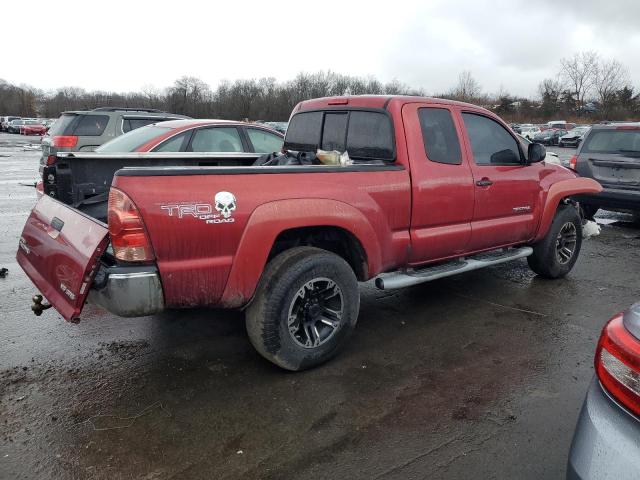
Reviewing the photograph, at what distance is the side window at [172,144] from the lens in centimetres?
653

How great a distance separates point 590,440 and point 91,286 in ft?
8.60

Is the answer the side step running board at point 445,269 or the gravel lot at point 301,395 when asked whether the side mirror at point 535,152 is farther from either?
the gravel lot at point 301,395

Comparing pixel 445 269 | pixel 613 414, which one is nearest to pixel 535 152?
pixel 445 269

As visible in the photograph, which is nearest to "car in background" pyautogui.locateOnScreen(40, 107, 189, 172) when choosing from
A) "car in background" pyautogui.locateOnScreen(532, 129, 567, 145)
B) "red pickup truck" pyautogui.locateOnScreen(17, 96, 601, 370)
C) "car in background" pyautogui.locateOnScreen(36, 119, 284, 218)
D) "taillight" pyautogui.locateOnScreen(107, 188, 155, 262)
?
"car in background" pyautogui.locateOnScreen(36, 119, 284, 218)

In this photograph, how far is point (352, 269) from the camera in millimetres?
3861

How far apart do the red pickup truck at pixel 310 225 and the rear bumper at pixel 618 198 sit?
11.9ft

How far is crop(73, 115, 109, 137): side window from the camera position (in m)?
10.0

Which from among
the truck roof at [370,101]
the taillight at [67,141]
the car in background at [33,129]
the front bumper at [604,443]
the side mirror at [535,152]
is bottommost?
the car in background at [33,129]

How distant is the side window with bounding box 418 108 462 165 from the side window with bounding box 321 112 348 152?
0.72 meters

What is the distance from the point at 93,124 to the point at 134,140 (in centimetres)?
405

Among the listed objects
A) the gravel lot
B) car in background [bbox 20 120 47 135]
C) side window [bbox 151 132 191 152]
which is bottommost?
the gravel lot

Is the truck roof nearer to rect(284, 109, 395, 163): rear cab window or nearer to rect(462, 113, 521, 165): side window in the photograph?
rect(284, 109, 395, 163): rear cab window

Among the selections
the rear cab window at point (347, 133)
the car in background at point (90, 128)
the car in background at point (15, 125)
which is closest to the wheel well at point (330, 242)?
the rear cab window at point (347, 133)

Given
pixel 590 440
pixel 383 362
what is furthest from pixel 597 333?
pixel 590 440
